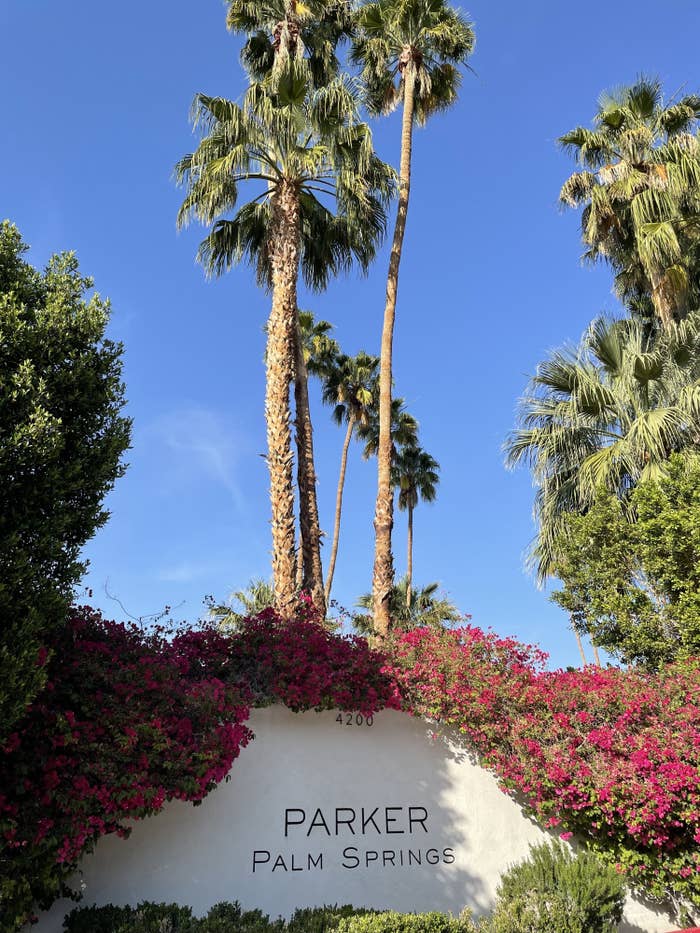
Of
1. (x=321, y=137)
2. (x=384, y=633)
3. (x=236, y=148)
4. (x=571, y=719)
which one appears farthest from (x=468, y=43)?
(x=571, y=719)

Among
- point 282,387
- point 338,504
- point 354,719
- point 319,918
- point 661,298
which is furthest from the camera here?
point 338,504

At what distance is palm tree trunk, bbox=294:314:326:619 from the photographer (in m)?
12.5

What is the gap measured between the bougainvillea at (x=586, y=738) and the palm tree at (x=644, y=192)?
8.94 metres

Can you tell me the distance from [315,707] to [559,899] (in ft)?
10.2

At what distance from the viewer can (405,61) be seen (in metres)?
14.8

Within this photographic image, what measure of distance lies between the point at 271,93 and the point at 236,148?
152cm

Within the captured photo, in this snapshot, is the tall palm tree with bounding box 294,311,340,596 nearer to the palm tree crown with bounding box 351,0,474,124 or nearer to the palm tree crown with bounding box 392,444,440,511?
the palm tree crown with bounding box 351,0,474,124

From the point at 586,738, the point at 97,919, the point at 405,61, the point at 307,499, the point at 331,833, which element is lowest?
the point at 97,919

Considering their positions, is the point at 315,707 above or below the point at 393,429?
below

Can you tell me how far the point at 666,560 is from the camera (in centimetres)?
1037

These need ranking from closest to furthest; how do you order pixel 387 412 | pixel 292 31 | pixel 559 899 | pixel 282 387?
pixel 559 899 < pixel 282 387 < pixel 387 412 < pixel 292 31

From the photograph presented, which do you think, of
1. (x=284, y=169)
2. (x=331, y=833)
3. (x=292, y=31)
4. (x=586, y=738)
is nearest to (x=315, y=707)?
(x=331, y=833)

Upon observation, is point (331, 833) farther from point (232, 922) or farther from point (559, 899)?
point (559, 899)

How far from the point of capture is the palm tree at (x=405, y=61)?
14.1 metres
